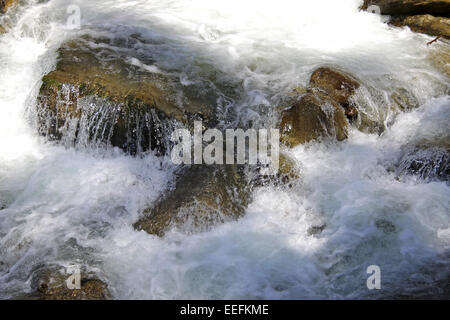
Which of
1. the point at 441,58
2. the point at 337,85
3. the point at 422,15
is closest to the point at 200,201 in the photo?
the point at 337,85

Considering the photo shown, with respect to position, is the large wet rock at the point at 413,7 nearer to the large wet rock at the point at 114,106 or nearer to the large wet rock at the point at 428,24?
the large wet rock at the point at 428,24

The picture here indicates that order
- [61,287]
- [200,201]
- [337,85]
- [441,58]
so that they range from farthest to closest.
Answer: [441,58], [337,85], [200,201], [61,287]

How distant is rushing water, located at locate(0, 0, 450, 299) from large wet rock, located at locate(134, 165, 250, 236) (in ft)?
0.46

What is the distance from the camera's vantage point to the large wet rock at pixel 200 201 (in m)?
4.47

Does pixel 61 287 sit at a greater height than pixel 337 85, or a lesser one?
lesser

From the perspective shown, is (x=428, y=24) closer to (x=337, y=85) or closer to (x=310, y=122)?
(x=337, y=85)

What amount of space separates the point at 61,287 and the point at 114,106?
261 cm

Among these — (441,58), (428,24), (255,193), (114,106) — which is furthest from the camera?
(428,24)

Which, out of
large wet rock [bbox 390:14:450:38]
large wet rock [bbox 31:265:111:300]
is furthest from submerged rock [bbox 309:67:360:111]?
large wet rock [bbox 31:265:111:300]

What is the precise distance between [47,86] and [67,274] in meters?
3.04

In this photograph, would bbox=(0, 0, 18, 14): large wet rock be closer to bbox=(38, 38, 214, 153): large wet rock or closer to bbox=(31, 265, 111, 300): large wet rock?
bbox=(38, 38, 214, 153): large wet rock

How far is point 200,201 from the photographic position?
4535mm

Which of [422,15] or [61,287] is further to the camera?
[422,15]

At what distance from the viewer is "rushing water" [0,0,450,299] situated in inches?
156
